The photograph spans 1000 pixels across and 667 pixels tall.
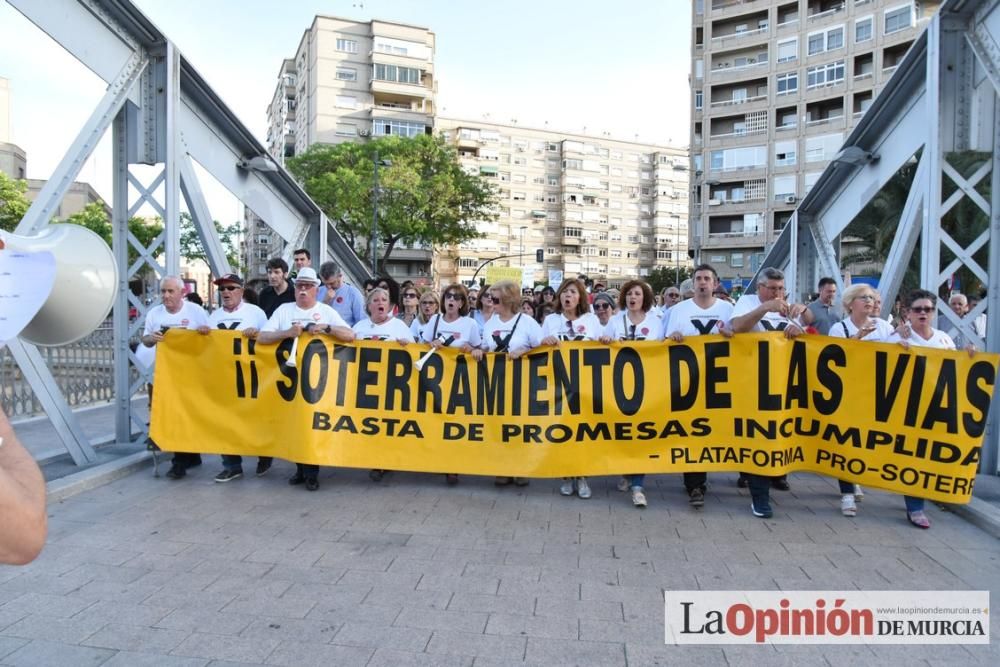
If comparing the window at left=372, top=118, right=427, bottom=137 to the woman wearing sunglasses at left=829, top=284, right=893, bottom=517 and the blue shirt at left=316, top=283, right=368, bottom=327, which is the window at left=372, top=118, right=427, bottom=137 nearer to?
the blue shirt at left=316, top=283, right=368, bottom=327

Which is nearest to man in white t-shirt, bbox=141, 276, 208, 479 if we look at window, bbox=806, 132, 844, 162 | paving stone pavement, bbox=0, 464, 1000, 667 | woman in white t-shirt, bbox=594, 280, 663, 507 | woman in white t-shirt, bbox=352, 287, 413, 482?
paving stone pavement, bbox=0, 464, 1000, 667

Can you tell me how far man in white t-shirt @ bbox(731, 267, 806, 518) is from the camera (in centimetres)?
578

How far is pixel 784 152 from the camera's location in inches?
2237

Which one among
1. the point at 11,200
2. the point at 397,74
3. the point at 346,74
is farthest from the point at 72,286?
the point at 346,74

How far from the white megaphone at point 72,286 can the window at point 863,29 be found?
59777mm

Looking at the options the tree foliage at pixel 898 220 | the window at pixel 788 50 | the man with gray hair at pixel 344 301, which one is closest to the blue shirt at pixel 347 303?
the man with gray hair at pixel 344 301

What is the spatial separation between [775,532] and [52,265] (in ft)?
17.0

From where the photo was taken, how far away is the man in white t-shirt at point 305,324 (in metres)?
6.52

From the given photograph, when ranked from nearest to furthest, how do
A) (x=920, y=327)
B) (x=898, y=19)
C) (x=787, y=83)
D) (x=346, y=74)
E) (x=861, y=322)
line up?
(x=920, y=327) → (x=861, y=322) → (x=898, y=19) → (x=787, y=83) → (x=346, y=74)

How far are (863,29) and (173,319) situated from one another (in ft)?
190

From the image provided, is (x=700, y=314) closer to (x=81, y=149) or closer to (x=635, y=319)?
(x=635, y=319)

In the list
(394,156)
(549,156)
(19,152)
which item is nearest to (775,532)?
(19,152)

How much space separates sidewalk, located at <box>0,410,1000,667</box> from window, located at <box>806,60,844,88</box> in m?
55.6

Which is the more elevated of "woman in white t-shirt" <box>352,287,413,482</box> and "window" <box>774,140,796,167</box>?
"window" <box>774,140,796,167</box>
